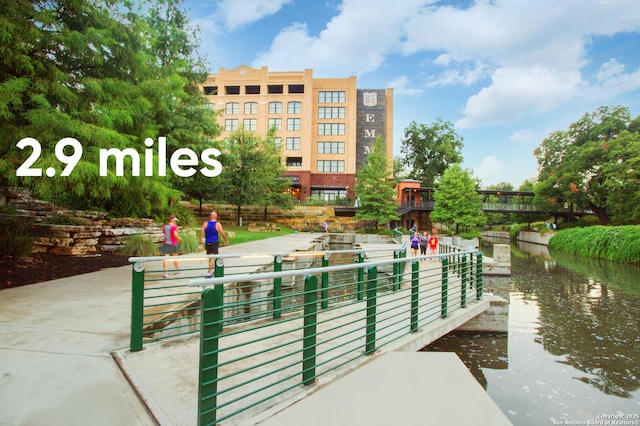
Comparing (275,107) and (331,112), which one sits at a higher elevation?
(275,107)

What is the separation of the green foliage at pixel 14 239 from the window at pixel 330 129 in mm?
45826

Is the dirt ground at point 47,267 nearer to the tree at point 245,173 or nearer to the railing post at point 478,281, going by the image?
the railing post at point 478,281

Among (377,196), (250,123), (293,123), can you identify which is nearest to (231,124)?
(250,123)

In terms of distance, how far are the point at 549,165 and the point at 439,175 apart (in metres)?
14.9

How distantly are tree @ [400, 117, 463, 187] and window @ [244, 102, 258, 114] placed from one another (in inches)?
1007

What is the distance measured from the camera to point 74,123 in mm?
6961

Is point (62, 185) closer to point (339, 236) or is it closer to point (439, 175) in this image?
point (339, 236)

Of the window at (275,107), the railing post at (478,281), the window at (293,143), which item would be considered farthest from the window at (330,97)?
the railing post at (478,281)

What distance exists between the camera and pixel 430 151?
61000 mm

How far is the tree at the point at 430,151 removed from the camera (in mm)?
59062

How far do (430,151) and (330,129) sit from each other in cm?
1770

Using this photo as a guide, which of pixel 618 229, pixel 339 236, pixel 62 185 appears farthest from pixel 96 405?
pixel 618 229

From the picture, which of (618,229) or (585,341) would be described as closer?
(585,341)

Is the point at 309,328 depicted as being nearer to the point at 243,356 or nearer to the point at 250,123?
the point at 243,356
